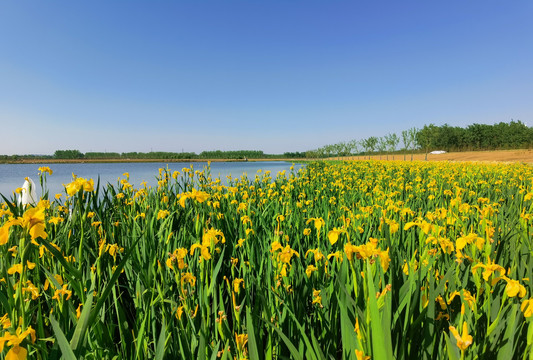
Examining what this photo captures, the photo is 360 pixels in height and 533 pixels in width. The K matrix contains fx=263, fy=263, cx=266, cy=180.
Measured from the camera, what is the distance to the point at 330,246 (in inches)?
96.9

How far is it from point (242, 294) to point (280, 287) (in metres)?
0.35

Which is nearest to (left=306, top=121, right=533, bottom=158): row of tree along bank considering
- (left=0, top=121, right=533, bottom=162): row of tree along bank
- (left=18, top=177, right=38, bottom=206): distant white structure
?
(left=0, top=121, right=533, bottom=162): row of tree along bank

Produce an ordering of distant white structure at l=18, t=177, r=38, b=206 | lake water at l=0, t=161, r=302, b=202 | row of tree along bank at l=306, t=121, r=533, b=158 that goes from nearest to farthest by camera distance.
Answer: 1. distant white structure at l=18, t=177, r=38, b=206
2. lake water at l=0, t=161, r=302, b=202
3. row of tree along bank at l=306, t=121, r=533, b=158

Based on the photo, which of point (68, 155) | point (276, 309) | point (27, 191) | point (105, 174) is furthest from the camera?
point (68, 155)

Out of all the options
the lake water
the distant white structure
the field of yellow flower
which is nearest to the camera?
the field of yellow flower

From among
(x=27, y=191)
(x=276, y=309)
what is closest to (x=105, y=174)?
(x=27, y=191)

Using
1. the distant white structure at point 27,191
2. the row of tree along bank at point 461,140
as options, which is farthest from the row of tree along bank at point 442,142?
the distant white structure at point 27,191

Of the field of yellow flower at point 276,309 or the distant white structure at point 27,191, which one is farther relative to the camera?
the distant white structure at point 27,191

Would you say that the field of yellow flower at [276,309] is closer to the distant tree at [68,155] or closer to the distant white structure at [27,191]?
the distant white structure at [27,191]

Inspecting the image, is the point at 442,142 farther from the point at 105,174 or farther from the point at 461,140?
the point at 105,174

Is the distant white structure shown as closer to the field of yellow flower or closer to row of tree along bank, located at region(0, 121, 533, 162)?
the field of yellow flower

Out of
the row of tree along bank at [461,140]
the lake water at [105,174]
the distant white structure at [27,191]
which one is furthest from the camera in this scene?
the row of tree along bank at [461,140]

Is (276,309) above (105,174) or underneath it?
underneath

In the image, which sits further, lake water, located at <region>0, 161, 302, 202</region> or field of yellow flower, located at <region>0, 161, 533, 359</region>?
lake water, located at <region>0, 161, 302, 202</region>
